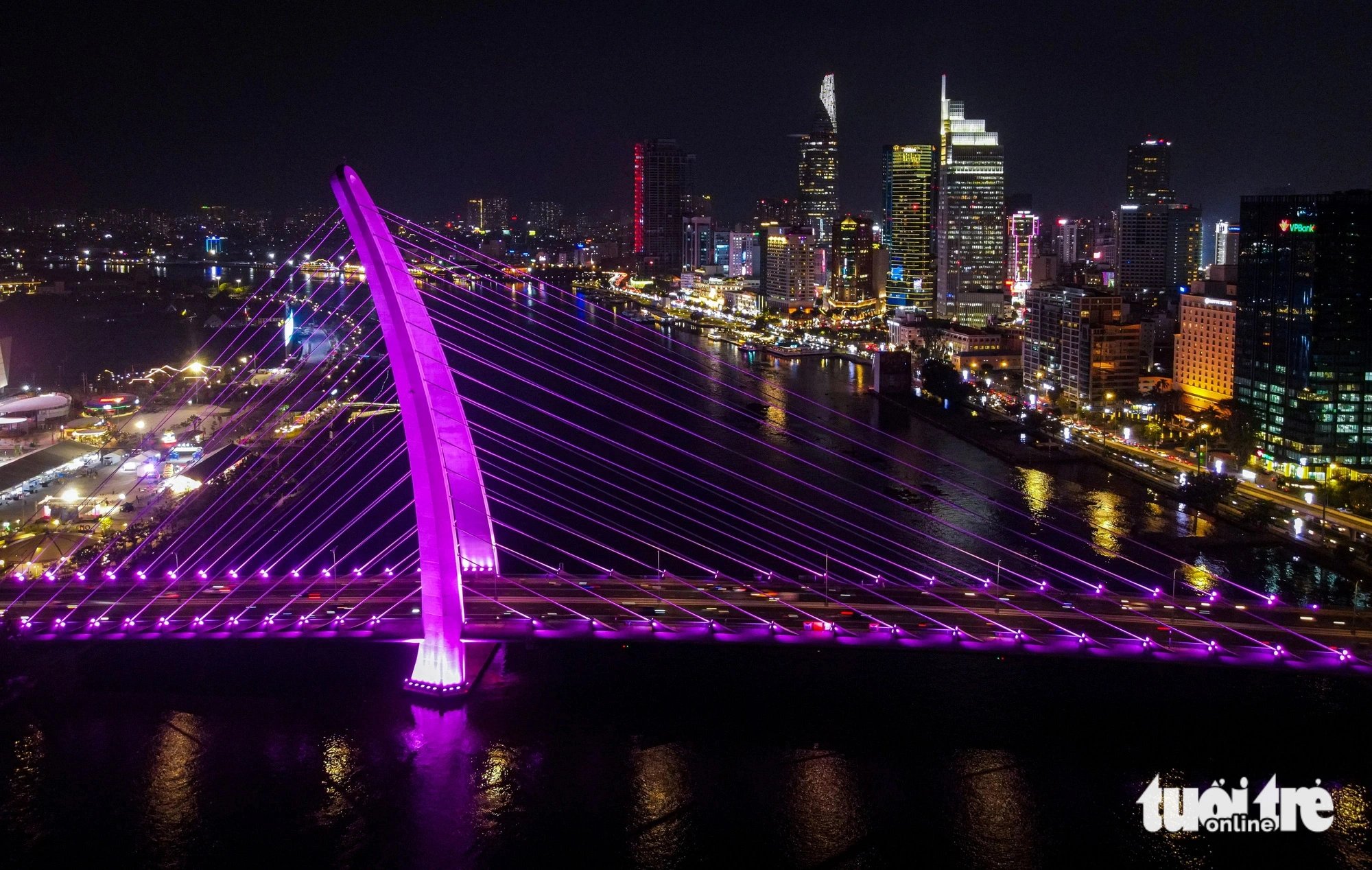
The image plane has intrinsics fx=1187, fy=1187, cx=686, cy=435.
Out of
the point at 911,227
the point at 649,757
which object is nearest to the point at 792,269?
the point at 911,227

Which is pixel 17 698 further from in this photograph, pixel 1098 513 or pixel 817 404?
pixel 817 404

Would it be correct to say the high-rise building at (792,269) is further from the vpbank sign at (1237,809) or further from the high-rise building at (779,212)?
the vpbank sign at (1237,809)

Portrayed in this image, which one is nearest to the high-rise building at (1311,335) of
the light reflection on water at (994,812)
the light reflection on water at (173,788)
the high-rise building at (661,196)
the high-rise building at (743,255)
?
the light reflection on water at (994,812)

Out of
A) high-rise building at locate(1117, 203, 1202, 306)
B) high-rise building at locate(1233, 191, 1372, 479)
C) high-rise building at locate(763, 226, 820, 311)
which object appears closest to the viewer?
high-rise building at locate(1233, 191, 1372, 479)

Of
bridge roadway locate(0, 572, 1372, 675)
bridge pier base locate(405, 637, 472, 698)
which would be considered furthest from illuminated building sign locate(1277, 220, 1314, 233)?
bridge pier base locate(405, 637, 472, 698)

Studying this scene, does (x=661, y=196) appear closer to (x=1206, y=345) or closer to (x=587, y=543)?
(x=1206, y=345)

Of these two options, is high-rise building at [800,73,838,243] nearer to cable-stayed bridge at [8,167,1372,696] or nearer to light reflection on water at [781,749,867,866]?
cable-stayed bridge at [8,167,1372,696]
